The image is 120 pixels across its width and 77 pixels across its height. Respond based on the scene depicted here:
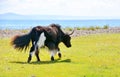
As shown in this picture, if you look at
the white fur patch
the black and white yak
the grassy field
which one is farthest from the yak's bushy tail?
the grassy field

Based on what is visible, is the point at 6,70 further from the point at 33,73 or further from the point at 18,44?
the point at 18,44

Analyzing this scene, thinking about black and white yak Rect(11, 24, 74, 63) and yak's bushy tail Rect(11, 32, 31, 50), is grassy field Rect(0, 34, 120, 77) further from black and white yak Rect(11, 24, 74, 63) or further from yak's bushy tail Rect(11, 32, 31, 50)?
yak's bushy tail Rect(11, 32, 31, 50)

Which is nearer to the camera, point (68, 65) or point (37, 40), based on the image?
point (68, 65)

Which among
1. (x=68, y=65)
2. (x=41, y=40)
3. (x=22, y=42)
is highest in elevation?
(x=41, y=40)

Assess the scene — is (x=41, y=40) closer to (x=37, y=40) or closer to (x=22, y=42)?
(x=37, y=40)

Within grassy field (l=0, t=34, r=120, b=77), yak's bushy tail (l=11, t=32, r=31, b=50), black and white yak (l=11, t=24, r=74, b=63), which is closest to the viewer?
grassy field (l=0, t=34, r=120, b=77)

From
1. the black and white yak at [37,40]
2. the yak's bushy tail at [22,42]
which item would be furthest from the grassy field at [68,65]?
the yak's bushy tail at [22,42]

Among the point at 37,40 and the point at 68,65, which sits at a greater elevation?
the point at 37,40

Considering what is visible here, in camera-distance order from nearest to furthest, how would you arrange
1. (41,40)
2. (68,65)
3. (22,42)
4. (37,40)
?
(68,65) → (37,40) → (41,40) → (22,42)

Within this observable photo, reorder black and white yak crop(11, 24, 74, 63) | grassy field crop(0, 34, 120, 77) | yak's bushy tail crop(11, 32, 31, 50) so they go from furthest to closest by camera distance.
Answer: yak's bushy tail crop(11, 32, 31, 50) < black and white yak crop(11, 24, 74, 63) < grassy field crop(0, 34, 120, 77)

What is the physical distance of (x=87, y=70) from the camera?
17.2 metres

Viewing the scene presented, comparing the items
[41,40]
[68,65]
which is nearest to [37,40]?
[41,40]

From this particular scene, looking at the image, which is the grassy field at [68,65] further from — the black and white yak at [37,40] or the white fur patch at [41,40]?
the white fur patch at [41,40]

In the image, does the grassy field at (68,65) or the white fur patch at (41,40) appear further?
the white fur patch at (41,40)
